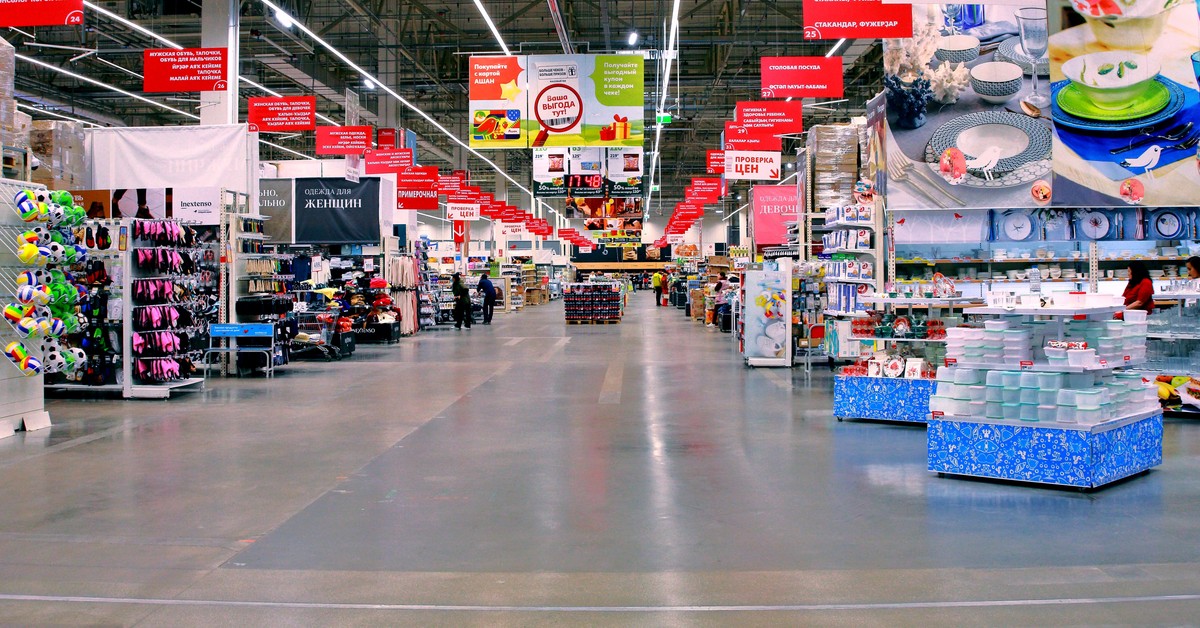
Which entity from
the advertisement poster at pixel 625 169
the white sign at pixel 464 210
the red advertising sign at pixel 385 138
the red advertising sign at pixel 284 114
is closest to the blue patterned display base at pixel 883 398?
the red advertising sign at pixel 284 114

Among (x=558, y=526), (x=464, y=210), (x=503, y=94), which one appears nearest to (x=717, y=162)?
(x=503, y=94)

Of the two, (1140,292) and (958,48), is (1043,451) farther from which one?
(958,48)

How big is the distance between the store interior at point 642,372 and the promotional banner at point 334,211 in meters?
0.08

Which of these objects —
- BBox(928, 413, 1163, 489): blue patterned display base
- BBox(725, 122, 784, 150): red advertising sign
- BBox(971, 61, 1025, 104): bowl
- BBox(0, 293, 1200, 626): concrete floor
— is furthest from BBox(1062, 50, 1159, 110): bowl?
BBox(725, 122, 784, 150): red advertising sign

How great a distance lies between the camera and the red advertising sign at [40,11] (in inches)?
340

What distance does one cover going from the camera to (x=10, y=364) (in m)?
7.99

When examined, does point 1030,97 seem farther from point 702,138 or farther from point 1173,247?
point 702,138

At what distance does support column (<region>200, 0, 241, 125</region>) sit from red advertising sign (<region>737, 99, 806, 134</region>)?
28.8ft

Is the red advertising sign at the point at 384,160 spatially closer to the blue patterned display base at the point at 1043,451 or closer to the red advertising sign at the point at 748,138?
the red advertising sign at the point at 748,138

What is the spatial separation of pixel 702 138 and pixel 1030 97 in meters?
31.5

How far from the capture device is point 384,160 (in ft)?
63.8

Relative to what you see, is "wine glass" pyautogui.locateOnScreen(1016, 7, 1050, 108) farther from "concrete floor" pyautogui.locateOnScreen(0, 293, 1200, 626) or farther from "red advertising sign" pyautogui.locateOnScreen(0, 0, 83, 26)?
"red advertising sign" pyautogui.locateOnScreen(0, 0, 83, 26)

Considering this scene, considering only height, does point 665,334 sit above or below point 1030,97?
below

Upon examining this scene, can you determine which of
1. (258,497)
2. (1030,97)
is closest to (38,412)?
(258,497)
